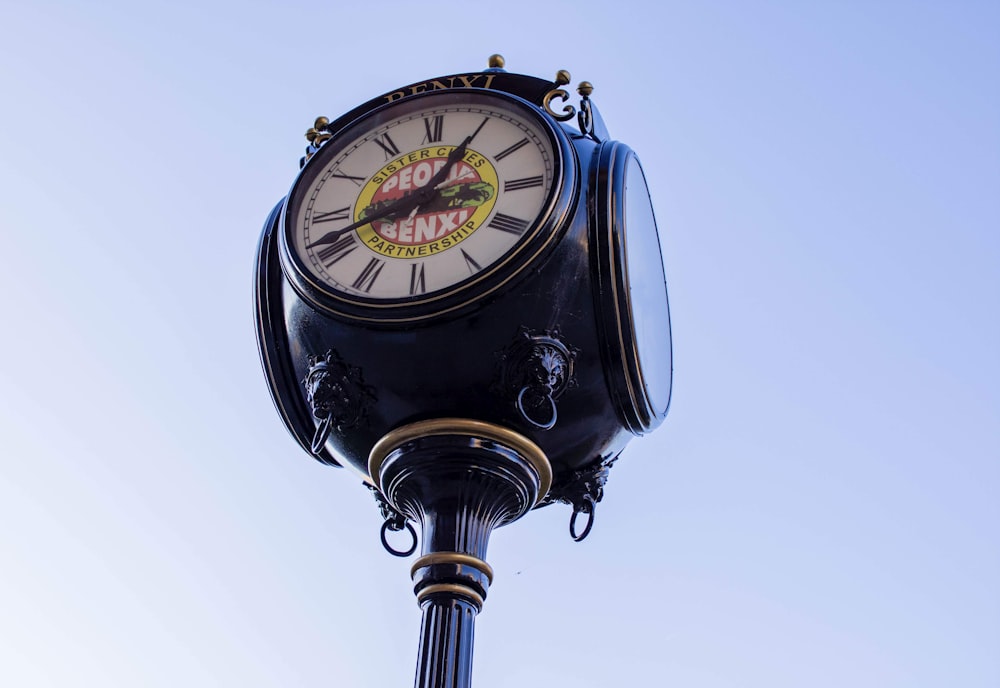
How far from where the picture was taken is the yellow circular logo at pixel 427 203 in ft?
14.5

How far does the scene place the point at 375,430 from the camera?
4324 mm

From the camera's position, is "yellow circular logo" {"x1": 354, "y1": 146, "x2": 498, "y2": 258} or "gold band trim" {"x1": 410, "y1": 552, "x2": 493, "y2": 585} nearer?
"gold band trim" {"x1": 410, "y1": 552, "x2": 493, "y2": 585}

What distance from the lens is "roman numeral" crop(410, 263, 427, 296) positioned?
424 cm

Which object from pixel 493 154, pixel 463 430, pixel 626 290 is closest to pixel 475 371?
pixel 463 430

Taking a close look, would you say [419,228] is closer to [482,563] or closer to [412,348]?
[412,348]

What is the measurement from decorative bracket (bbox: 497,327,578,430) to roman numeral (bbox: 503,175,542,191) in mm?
566

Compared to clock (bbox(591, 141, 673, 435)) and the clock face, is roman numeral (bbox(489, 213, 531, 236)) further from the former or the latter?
the clock face

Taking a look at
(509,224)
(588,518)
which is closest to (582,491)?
(588,518)

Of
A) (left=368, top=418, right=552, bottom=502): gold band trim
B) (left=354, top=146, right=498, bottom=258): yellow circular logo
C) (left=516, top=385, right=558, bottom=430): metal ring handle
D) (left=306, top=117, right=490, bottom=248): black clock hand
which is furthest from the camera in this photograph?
(left=306, top=117, right=490, bottom=248): black clock hand

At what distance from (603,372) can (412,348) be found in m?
0.63

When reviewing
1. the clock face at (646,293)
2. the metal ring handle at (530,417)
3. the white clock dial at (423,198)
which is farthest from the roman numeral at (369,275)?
the clock face at (646,293)

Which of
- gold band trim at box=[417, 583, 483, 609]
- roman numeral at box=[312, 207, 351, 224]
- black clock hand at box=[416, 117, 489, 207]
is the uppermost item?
black clock hand at box=[416, 117, 489, 207]

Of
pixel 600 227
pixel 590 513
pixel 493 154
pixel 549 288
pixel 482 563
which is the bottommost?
pixel 482 563

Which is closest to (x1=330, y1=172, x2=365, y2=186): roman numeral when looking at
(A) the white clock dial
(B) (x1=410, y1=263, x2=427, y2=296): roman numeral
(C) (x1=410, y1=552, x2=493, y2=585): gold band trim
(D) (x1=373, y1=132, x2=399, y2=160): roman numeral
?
(A) the white clock dial
